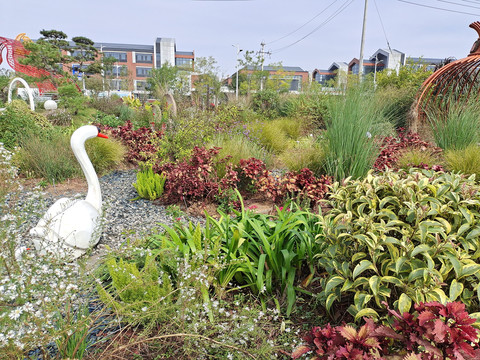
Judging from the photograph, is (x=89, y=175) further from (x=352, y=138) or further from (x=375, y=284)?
(x=352, y=138)

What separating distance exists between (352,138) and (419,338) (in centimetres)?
284

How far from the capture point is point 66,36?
2814 centimetres

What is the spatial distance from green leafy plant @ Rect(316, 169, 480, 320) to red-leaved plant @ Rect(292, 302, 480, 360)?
0.56 ft

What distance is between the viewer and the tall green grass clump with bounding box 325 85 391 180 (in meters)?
3.75

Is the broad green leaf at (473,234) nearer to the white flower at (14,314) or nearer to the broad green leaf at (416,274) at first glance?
the broad green leaf at (416,274)

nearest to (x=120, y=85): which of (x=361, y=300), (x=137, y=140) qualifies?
(x=137, y=140)

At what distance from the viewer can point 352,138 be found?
375 cm

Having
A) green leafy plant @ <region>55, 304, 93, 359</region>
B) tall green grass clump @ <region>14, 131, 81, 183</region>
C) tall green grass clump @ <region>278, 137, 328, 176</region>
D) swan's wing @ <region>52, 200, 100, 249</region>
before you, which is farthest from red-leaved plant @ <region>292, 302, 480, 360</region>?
tall green grass clump @ <region>14, 131, 81, 183</region>

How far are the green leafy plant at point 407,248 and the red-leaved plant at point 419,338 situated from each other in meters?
0.17

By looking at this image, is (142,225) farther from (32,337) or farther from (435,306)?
(435,306)

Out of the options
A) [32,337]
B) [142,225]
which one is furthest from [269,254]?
[142,225]

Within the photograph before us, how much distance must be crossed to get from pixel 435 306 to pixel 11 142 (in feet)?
22.7

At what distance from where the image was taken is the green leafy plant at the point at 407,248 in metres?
1.49

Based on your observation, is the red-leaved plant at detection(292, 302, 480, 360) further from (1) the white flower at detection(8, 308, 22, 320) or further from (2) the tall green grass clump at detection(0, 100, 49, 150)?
(2) the tall green grass clump at detection(0, 100, 49, 150)
